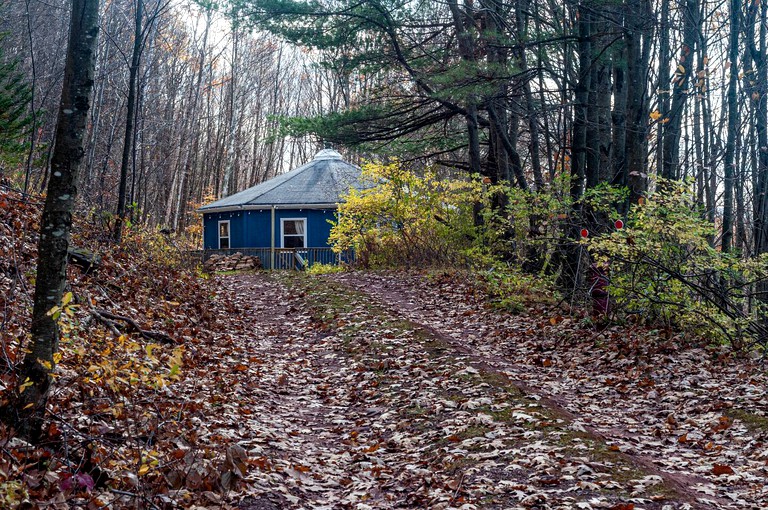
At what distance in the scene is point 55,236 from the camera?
4.55 meters

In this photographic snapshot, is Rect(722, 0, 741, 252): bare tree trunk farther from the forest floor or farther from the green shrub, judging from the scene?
the forest floor

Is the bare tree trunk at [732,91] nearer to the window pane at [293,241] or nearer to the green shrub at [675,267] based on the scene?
the green shrub at [675,267]

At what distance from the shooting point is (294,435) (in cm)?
678

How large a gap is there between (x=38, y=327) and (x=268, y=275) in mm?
16651

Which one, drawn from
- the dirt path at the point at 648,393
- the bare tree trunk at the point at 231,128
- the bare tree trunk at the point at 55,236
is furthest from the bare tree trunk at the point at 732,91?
the bare tree trunk at the point at 231,128

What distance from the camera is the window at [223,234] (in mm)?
29516

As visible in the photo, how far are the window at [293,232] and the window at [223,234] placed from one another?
3.17 meters

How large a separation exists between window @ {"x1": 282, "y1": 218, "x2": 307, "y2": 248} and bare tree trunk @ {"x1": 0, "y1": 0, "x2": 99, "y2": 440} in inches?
915

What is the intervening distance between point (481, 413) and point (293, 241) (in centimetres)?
2183

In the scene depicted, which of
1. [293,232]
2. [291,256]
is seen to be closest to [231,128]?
[293,232]

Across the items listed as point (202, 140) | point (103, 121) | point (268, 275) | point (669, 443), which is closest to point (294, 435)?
point (669, 443)

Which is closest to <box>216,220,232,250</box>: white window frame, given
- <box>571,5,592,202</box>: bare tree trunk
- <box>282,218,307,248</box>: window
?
<box>282,218,307,248</box>: window

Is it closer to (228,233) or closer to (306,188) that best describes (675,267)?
(306,188)

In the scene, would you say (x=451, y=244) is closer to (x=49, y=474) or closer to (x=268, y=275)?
(x=268, y=275)
